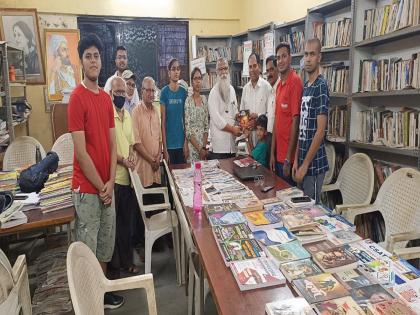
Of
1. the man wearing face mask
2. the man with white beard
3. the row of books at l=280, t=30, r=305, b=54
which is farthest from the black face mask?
the row of books at l=280, t=30, r=305, b=54

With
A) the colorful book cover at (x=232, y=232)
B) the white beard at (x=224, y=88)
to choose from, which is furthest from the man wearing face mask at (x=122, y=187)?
the colorful book cover at (x=232, y=232)

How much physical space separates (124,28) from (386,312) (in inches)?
211

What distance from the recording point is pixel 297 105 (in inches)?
104

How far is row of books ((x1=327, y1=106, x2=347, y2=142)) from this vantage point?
308cm

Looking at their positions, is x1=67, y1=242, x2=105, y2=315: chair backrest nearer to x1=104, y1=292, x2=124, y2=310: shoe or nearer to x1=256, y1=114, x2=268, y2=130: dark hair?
x1=104, y1=292, x2=124, y2=310: shoe

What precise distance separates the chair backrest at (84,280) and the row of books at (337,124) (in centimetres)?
249

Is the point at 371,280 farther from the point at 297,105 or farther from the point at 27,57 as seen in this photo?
the point at 27,57

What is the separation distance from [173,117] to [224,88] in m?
0.57

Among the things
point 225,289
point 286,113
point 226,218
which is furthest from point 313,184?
point 225,289

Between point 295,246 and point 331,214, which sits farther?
point 331,214

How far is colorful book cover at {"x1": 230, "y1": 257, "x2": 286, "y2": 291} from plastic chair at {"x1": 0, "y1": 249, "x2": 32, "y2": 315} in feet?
2.74

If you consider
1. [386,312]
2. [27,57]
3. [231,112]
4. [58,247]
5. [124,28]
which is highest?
[124,28]

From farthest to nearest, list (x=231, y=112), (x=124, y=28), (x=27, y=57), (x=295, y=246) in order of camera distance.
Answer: (x=124, y=28)
(x=27, y=57)
(x=231, y=112)
(x=295, y=246)

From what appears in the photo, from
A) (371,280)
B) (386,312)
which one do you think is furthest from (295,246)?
(386,312)
